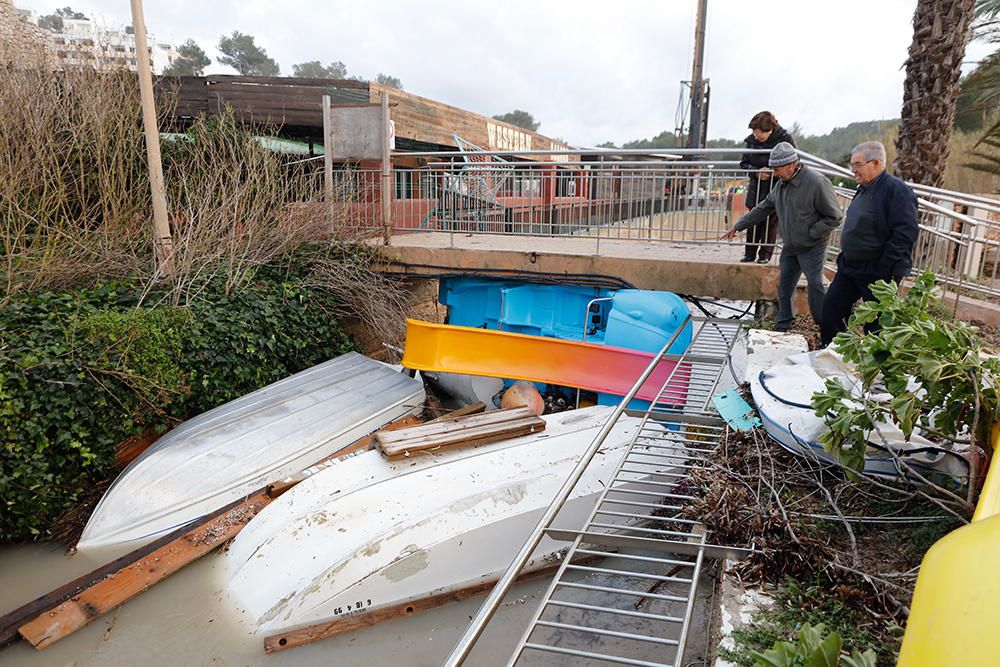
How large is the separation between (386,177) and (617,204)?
3632 mm

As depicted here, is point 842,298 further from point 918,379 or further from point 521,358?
point 521,358

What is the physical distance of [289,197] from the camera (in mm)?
9867

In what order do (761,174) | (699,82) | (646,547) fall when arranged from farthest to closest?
(699,82)
(761,174)
(646,547)

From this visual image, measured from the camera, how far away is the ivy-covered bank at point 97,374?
18.2ft

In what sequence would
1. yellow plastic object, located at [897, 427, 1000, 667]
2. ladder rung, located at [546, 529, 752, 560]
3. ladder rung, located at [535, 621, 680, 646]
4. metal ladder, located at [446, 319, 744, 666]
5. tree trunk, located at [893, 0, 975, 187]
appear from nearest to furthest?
yellow plastic object, located at [897, 427, 1000, 667] < ladder rung, located at [535, 621, 680, 646] < ladder rung, located at [546, 529, 752, 560] < metal ladder, located at [446, 319, 744, 666] < tree trunk, located at [893, 0, 975, 187]

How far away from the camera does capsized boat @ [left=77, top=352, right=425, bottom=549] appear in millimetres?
5769

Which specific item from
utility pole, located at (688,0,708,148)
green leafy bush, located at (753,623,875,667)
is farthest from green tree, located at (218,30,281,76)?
green leafy bush, located at (753,623,875,667)

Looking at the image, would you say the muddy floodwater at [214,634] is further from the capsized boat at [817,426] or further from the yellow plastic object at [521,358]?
the yellow plastic object at [521,358]

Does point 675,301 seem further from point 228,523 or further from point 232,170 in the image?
point 232,170

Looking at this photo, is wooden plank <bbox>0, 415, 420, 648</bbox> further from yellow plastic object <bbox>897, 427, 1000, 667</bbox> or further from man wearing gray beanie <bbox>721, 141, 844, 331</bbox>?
yellow plastic object <bbox>897, 427, 1000, 667</bbox>

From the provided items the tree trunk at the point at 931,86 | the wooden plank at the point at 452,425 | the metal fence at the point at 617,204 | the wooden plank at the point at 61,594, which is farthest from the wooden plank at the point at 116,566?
the tree trunk at the point at 931,86

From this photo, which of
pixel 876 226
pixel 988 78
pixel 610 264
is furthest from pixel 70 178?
pixel 988 78

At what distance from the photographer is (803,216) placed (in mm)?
5727

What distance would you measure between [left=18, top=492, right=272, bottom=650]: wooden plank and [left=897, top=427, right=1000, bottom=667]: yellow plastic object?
5.63 m
